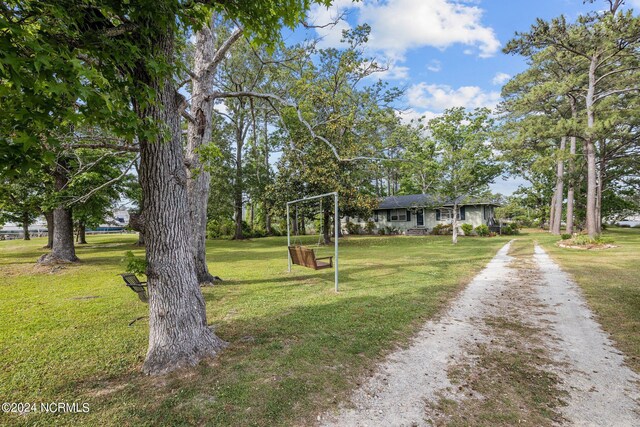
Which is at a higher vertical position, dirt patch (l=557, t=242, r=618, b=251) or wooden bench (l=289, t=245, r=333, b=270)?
wooden bench (l=289, t=245, r=333, b=270)

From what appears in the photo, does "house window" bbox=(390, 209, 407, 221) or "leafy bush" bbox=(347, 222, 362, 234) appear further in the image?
"leafy bush" bbox=(347, 222, 362, 234)

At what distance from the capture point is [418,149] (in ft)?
69.2

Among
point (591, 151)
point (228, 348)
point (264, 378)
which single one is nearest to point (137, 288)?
point (228, 348)

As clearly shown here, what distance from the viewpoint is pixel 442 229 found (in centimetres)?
2738

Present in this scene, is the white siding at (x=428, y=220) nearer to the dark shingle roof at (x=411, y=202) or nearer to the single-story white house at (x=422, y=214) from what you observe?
the single-story white house at (x=422, y=214)

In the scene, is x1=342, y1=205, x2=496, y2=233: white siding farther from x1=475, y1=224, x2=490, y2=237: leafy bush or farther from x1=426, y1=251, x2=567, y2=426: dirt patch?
x1=426, y1=251, x2=567, y2=426: dirt patch

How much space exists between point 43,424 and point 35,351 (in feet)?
7.05

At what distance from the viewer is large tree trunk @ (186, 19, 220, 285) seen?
6699 millimetres

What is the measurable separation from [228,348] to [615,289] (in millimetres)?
8729

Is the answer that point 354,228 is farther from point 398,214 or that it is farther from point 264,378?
point 264,378

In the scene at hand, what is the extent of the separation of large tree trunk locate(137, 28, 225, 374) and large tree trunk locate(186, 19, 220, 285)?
268cm

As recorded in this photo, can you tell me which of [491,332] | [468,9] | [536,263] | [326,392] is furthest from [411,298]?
[468,9]

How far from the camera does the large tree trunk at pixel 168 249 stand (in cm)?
352

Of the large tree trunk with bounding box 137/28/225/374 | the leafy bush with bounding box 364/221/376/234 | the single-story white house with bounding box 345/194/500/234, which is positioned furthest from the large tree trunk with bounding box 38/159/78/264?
the leafy bush with bounding box 364/221/376/234
